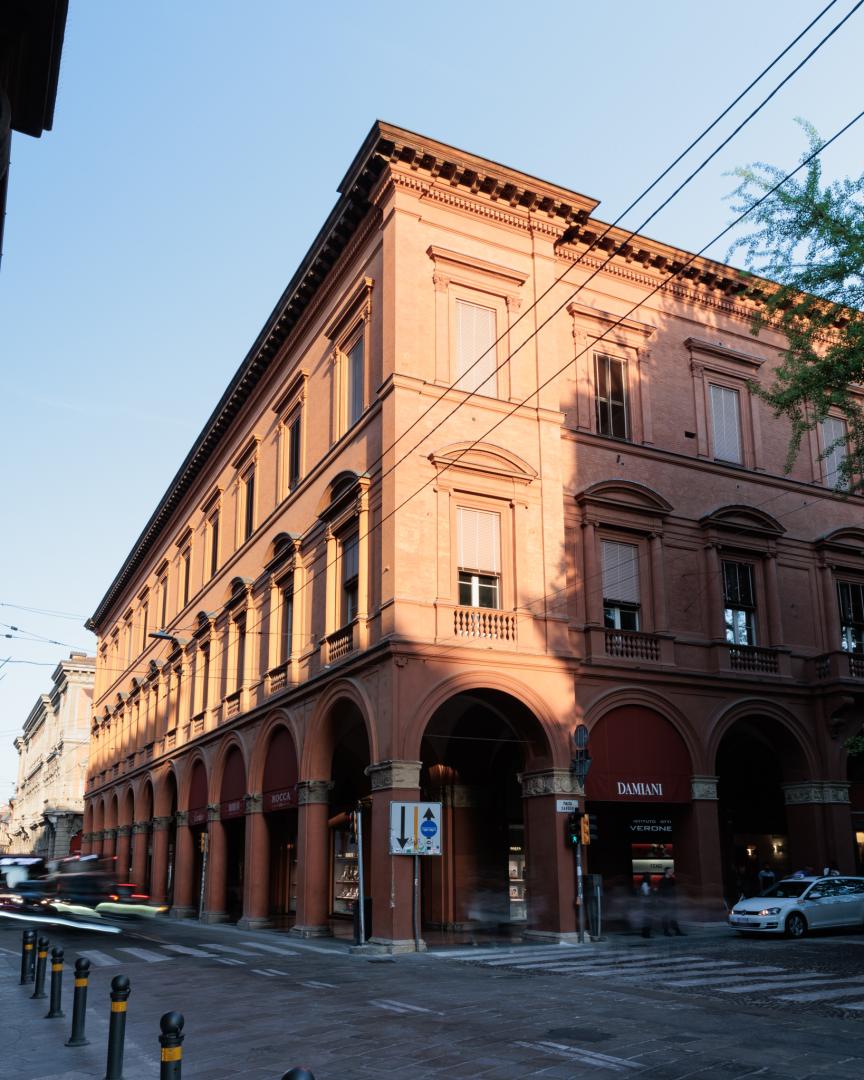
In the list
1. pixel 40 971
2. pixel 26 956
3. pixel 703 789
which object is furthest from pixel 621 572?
pixel 40 971

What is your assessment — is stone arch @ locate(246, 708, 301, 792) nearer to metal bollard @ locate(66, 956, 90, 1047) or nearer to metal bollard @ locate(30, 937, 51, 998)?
metal bollard @ locate(30, 937, 51, 998)

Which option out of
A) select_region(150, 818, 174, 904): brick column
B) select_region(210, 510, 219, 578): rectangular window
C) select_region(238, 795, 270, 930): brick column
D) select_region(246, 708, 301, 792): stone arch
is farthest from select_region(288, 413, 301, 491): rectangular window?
select_region(150, 818, 174, 904): brick column

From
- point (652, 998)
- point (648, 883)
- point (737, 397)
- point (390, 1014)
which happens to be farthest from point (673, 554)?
point (390, 1014)

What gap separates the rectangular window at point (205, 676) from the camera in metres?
34.7

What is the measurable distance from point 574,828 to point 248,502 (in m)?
17.2

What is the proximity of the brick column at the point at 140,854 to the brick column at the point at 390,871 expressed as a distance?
2488 cm

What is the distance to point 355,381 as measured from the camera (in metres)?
25.6

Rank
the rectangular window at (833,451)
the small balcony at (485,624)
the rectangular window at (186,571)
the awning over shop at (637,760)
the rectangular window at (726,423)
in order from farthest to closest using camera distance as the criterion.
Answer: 1. the rectangular window at (186,571)
2. the rectangular window at (833,451)
3. the rectangular window at (726,423)
4. the awning over shop at (637,760)
5. the small balcony at (485,624)

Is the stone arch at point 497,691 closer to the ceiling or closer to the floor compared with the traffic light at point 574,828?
closer to the ceiling

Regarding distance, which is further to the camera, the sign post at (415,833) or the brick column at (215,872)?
the brick column at (215,872)

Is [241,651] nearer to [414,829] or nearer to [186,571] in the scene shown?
[186,571]

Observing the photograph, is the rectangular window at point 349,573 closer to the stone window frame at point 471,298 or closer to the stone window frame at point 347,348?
the stone window frame at point 347,348

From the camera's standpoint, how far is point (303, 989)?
14188mm

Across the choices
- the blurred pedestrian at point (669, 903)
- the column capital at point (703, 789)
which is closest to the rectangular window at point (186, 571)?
the blurred pedestrian at point (669, 903)
